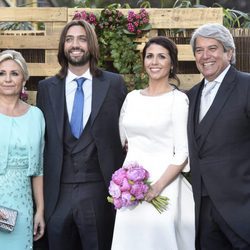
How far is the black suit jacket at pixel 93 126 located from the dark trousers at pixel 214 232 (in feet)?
2.78

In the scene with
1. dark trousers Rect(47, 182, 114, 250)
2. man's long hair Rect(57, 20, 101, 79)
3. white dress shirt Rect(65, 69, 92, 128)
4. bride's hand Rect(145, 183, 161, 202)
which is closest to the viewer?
bride's hand Rect(145, 183, 161, 202)

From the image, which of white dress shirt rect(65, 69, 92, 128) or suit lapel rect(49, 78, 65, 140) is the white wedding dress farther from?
suit lapel rect(49, 78, 65, 140)

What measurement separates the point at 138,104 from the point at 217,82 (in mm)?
635

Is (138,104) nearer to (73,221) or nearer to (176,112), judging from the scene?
(176,112)

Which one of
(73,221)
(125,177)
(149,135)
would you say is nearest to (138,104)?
(149,135)

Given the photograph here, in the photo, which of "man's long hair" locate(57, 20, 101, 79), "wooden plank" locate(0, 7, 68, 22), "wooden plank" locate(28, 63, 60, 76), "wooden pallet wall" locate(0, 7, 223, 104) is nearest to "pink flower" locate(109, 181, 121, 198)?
"man's long hair" locate(57, 20, 101, 79)

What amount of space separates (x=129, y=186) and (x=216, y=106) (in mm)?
796

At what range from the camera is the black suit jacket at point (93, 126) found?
4.77 m

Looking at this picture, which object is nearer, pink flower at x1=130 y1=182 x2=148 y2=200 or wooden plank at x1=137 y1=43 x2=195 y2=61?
pink flower at x1=130 y1=182 x2=148 y2=200

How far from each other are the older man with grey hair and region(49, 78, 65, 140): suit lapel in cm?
98

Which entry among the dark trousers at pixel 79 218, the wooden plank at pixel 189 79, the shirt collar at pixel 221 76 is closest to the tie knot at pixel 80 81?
the dark trousers at pixel 79 218

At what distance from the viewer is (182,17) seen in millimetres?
5777

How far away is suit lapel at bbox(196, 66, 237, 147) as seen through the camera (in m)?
4.25

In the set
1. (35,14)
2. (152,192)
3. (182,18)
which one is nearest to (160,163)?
(152,192)
